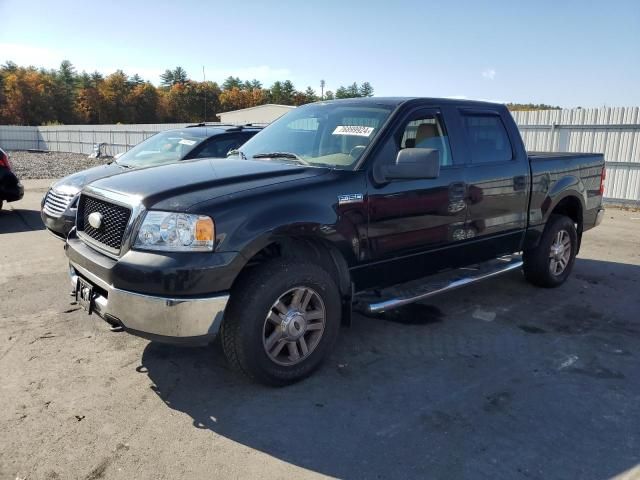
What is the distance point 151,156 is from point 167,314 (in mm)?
5425

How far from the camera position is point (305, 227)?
11.3ft

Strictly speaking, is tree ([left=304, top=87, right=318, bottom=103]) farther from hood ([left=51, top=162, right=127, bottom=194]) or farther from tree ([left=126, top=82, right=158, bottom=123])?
hood ([left=51, top=162, right=127, bottom=194])

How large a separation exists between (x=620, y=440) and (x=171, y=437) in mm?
2594

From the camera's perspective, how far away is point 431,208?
424 cm

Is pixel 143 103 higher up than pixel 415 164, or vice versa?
pixel 143 103

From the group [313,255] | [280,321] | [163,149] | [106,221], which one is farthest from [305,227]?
[163,149]

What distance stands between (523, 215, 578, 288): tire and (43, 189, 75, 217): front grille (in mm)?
5565

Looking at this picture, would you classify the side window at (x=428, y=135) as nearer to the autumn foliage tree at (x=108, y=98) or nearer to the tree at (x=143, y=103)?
the autumn foliage tree at (x=108, y=98)

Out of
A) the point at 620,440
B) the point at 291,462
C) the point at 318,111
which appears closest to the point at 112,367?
the point at 291,462

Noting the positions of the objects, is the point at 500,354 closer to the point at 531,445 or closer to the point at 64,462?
the point at 531,445

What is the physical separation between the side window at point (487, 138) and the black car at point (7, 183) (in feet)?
27.8

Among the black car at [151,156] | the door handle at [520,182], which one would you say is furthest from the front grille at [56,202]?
the door handle at [520,182]

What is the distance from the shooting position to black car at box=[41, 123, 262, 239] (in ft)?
21.4

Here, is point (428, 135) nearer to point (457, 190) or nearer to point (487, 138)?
point (457, 190)
